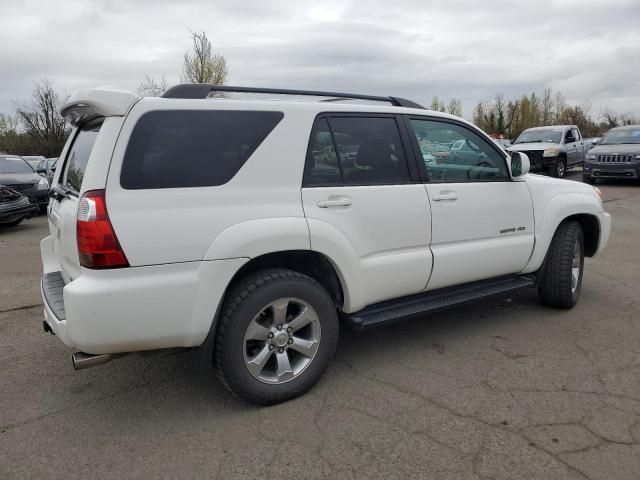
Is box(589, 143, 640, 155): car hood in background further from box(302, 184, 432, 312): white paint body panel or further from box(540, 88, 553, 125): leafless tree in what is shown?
box(540, 88, 553, 125): leafless tree

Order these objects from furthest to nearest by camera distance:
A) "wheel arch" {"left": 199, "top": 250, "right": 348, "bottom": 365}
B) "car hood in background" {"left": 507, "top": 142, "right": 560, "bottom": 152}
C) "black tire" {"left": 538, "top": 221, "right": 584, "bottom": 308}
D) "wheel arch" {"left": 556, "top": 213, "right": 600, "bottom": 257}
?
1. "car hood in background" {"left": 507, "top": 142, "right": 560, "bottom": 152}
2. "wheel arch" {"left": 556, "top": 213, "right": 600, "bottom": 257}
3. "black tire" {"left": 538, "top": 221, "right": 584, "bottom": 308}
4. "wheel arch" {"left": 199, "top": 250, "right": 348, "bottom": 365}

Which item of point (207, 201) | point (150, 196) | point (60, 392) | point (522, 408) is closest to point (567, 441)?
point (522, 408)

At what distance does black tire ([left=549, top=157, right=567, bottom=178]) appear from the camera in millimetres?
17406

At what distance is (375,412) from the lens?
120 inches

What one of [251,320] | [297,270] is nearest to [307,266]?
[297,270]

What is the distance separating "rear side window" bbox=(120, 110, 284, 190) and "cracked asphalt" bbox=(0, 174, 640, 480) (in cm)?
119

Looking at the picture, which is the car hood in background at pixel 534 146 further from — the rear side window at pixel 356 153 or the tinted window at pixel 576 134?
the rear side window at pixel 356 153

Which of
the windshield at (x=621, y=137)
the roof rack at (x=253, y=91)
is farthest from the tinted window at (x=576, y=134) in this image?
the roof rack at (x=253, y=91)

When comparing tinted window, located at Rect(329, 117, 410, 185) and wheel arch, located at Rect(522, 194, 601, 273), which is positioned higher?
tinted window, located at Rect(329, 117, 410, 185)

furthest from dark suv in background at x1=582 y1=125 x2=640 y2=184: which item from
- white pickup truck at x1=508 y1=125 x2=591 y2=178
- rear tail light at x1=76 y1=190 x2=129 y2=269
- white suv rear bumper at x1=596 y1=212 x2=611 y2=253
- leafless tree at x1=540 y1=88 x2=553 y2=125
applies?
leafless tree at x1=540 y1=88 x2=553 y2=125

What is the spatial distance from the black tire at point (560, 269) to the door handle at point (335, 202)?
2238mm

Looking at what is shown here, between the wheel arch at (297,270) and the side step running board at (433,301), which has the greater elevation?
the wheel arch at (297,270)

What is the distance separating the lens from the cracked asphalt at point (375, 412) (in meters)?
2.57

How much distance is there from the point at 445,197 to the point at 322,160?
3.24 ft
